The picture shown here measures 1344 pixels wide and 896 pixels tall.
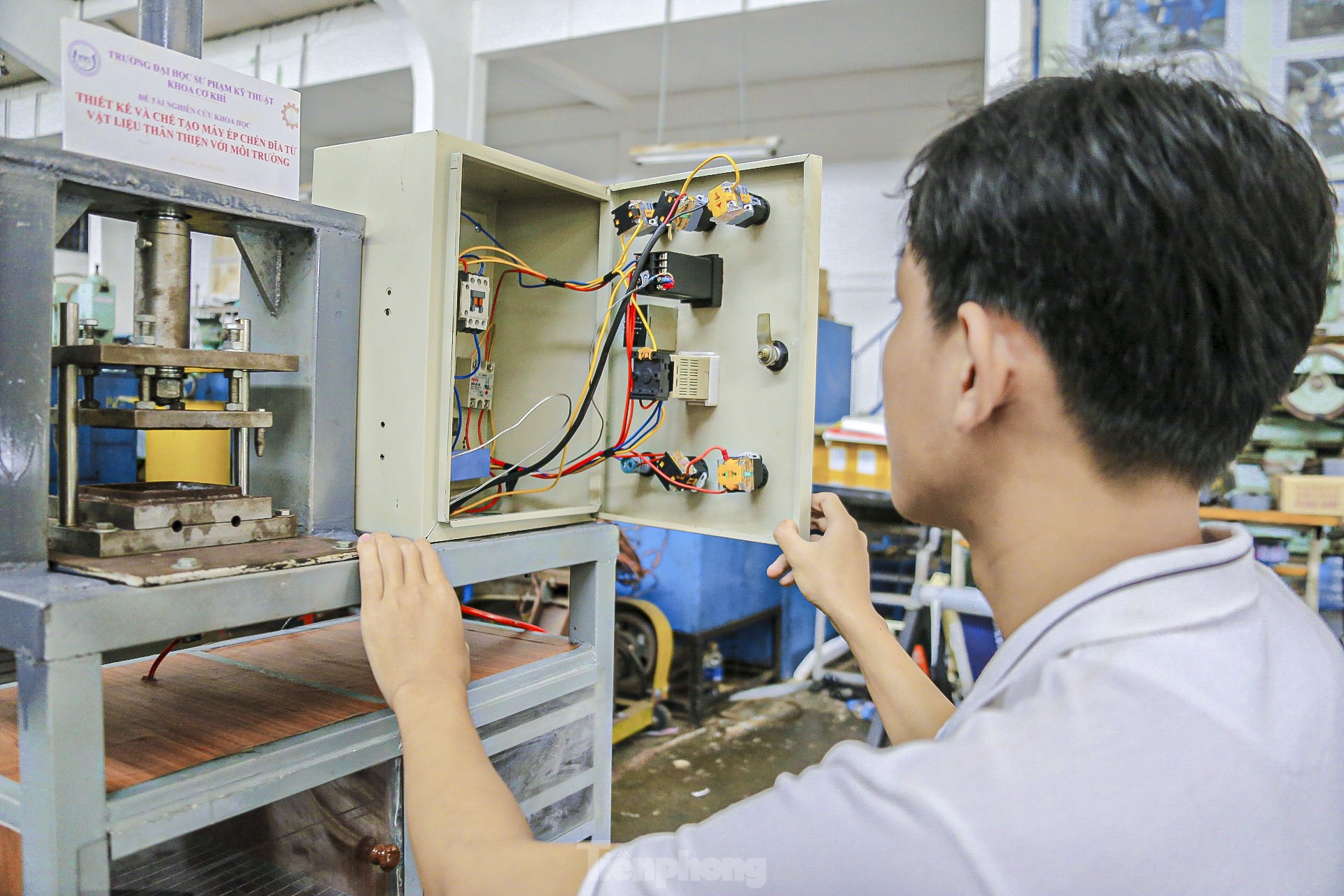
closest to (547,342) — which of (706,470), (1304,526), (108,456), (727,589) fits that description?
(706,470)

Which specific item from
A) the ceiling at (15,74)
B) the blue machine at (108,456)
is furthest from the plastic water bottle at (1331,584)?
the blue machine at (108,456)

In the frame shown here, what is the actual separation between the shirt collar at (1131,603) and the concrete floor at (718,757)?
1.84 meters

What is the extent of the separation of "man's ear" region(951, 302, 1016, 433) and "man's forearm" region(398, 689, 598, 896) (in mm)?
396

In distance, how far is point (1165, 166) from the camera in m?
0.54

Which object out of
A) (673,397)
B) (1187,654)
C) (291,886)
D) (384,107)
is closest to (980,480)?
(1187,654)

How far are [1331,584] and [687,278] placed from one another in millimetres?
2485

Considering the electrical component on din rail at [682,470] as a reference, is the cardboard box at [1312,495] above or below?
below

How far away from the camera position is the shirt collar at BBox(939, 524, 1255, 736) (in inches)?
19.8

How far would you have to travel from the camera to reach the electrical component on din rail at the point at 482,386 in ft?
4.31

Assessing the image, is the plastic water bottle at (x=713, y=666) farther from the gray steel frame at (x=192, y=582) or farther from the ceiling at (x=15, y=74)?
the ceiling at (x=15, y=74)

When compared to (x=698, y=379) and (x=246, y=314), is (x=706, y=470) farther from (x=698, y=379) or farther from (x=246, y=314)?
(x=246, y=314)

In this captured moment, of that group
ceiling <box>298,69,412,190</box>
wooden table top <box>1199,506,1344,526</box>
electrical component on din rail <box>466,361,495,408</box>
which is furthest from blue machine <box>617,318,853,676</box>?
ceiling <box>298,69,412,190</box>

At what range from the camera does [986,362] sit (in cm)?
59

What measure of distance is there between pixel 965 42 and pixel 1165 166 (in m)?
4.68
